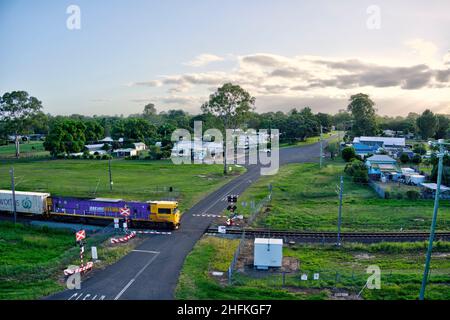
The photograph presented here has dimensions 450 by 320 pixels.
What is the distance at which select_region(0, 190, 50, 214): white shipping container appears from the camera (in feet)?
134

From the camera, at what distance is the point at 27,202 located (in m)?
41.4

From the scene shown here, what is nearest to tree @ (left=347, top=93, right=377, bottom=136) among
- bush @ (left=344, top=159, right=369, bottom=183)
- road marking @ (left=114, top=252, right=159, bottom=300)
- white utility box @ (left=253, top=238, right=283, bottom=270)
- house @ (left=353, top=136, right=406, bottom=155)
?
house @ (left=353, top=136, right=406, bottom=155)

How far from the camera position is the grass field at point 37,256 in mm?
23828

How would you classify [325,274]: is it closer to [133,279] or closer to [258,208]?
[133,279]

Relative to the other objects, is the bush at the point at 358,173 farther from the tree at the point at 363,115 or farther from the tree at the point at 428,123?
the tree at the point at 428,123

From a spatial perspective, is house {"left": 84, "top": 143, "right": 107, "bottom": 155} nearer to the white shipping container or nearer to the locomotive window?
the white shipping container

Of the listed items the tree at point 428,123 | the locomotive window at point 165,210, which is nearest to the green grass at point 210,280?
the locomotive window at point 165,210

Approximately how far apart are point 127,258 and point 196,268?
624 cm

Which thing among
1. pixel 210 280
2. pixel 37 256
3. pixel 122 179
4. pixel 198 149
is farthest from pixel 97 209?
pixel 198 149

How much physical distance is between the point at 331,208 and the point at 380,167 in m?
27.1

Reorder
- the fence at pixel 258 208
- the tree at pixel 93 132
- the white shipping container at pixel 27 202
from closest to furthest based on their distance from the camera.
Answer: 1. the fence at pixel 258 208
2. the white shipping container at pixel 27 202
3. the tree at pixel 93 132

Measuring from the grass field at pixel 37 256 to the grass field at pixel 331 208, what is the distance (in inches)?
658

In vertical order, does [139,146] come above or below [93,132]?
below

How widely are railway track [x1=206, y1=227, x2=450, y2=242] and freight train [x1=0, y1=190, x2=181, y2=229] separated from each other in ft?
16.1
